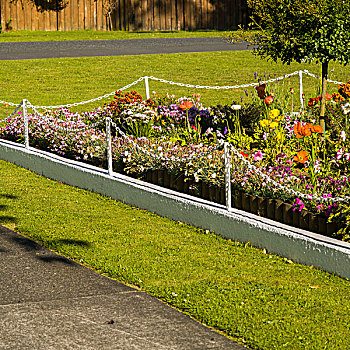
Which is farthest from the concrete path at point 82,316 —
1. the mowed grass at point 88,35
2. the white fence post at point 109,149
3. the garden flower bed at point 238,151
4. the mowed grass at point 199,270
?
the mowed grass at point 88,35

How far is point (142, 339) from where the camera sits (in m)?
4.82

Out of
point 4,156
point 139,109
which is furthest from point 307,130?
point 4,156

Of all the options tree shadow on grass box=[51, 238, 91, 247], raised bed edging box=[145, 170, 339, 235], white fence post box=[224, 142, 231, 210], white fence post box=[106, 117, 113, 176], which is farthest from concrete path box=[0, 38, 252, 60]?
white fence post box=[224, 142, 231, 210]

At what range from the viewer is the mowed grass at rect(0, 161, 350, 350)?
5035 mm

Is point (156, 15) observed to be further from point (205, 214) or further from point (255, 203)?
point (255, 203)

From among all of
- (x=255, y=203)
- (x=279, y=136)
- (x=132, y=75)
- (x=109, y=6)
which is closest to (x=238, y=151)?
(x=279, y=136)

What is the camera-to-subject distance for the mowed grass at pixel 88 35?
25.2 metres

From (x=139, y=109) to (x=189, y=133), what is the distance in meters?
1.40

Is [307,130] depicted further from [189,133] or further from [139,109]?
[139,109]

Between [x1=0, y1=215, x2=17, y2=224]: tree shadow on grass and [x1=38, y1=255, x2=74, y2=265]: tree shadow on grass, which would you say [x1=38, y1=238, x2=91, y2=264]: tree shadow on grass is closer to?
[x1=38, y1=255, x2=74, y2=265]: tree shadow on grass

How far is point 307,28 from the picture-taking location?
347 inches

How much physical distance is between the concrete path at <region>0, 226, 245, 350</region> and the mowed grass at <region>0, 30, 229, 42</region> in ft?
64.8

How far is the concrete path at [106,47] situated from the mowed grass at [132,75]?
1011 mm

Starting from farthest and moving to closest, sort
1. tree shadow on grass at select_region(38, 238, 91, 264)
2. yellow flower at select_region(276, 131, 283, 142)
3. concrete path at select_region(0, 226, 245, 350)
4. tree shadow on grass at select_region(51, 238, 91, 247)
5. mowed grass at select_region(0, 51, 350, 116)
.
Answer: mowed grass at select_region(0, 51, 350, 116) → yellow flower at select_region(276, 131, 283, 142) → tree shadow on grass at select_region(51, 238, 91, 247) → tree shadow on grass at select_region(38, 238, 91, 264) → concrete path at select_region(0, 226, 245, 350)
